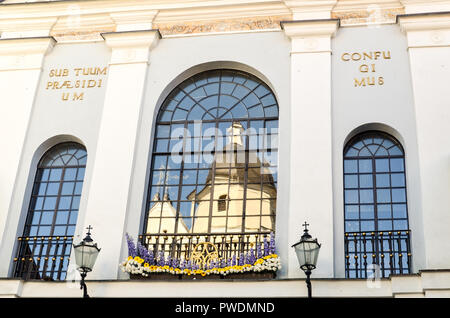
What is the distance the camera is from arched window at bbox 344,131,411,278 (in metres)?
12.1

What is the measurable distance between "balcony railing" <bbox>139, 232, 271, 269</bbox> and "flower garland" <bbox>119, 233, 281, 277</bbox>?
6cm

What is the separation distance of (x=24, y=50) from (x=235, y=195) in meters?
5.91

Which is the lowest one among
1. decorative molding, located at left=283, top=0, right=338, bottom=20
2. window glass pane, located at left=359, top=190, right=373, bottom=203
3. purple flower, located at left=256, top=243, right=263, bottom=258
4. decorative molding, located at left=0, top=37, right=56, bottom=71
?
purple flower, located at left=256, top=243, right=263, bottom=258

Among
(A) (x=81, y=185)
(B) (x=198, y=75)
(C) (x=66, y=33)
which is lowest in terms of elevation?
(A) (x=81, y=185)

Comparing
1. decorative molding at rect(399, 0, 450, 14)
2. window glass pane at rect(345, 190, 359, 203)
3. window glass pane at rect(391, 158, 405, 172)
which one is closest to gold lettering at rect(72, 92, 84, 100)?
window glass pane at rect(345, 190, 359, 203)

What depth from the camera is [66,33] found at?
51.3 feet

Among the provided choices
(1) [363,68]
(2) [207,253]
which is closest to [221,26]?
(1) [363,68]

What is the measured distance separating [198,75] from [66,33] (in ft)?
10.6

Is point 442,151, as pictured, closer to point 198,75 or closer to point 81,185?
point 198,75

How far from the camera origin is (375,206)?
12812mm

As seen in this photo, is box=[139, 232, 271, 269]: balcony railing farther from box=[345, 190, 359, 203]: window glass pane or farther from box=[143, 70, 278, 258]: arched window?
box=[345, 190, 359, 203]: window glass pane

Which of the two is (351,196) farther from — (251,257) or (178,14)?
(178,14)

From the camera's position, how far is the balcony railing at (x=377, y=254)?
11984mm
